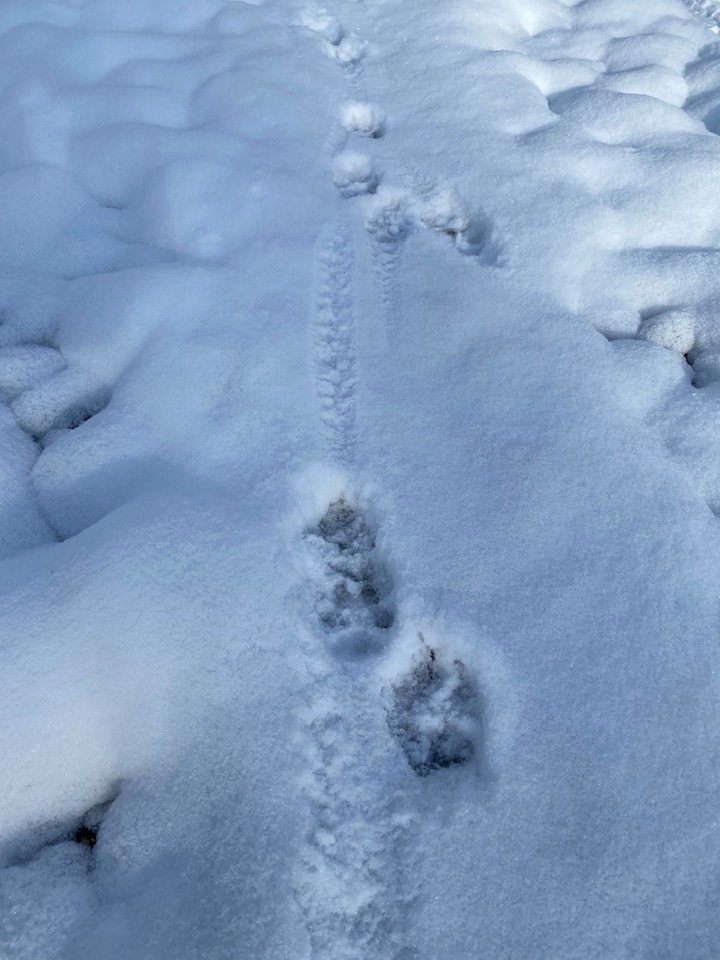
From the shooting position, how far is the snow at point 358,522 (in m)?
1.55

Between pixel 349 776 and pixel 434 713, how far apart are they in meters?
0.32

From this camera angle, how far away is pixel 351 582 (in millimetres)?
2141

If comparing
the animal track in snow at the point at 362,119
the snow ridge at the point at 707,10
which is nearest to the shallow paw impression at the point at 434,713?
the animal track in snow at the point at 362,119

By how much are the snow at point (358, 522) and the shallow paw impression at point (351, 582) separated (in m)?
0.01

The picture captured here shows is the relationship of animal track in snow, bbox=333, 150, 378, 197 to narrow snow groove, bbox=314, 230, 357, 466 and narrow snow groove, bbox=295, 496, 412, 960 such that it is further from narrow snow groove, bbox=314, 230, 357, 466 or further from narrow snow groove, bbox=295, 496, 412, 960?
narrow snow groove, bbox=295, 496, 412, 960

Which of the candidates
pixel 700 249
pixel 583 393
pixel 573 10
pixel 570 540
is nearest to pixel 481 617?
pixel 570 540

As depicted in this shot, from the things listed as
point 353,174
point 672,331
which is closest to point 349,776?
point 672,331

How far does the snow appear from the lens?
155cm

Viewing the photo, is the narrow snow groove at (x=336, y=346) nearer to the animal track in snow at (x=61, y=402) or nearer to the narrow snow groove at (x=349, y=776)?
the narrow snow groove at (x=349, y=776)

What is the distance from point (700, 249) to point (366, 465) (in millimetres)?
2066

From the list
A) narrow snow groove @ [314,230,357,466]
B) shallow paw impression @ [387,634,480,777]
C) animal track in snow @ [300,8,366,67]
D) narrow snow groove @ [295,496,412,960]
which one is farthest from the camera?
animal track in snow @ [300,8,366,67]

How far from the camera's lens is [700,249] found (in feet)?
9.79

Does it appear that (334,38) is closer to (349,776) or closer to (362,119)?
(362,119)

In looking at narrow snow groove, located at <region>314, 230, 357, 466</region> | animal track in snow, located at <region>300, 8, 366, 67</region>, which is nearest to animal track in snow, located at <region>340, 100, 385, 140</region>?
animal track in snow, located at <region>300, 8, 366, 67</region>
